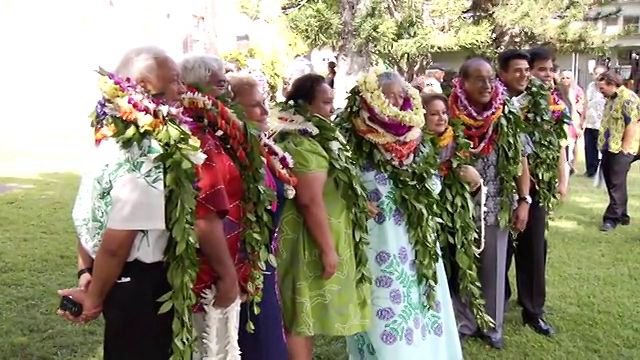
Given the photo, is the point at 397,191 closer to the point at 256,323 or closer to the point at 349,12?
the point at 256,323

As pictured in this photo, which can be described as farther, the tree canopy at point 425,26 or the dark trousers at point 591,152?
the tree canopy at point 425,26

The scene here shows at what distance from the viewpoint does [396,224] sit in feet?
11.6

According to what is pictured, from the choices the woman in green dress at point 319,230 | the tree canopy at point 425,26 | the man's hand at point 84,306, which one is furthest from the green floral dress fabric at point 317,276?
the tree canopy at point 425,26

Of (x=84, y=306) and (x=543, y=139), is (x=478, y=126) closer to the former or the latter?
(x=543, y=139)

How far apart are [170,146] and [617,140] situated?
627 cm

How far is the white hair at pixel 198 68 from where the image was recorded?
2.81m

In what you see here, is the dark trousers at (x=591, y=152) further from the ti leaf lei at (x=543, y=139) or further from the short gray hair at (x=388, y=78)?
the short gray hair at (x=388, y=78)

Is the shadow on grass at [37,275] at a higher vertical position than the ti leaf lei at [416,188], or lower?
lower

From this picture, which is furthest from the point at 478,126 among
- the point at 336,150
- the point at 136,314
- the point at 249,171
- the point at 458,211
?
the point at 136,314

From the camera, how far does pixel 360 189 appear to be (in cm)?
329

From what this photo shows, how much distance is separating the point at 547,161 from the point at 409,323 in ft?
5.00

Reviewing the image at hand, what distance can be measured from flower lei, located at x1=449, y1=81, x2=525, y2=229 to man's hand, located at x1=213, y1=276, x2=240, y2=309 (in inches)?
70.4

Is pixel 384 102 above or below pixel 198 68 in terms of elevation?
below

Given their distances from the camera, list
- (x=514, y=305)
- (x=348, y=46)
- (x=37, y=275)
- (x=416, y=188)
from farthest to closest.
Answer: (x=348, y=46)
(x=37, y=275)
(x=514, y=305)
(x=416, y=188)
